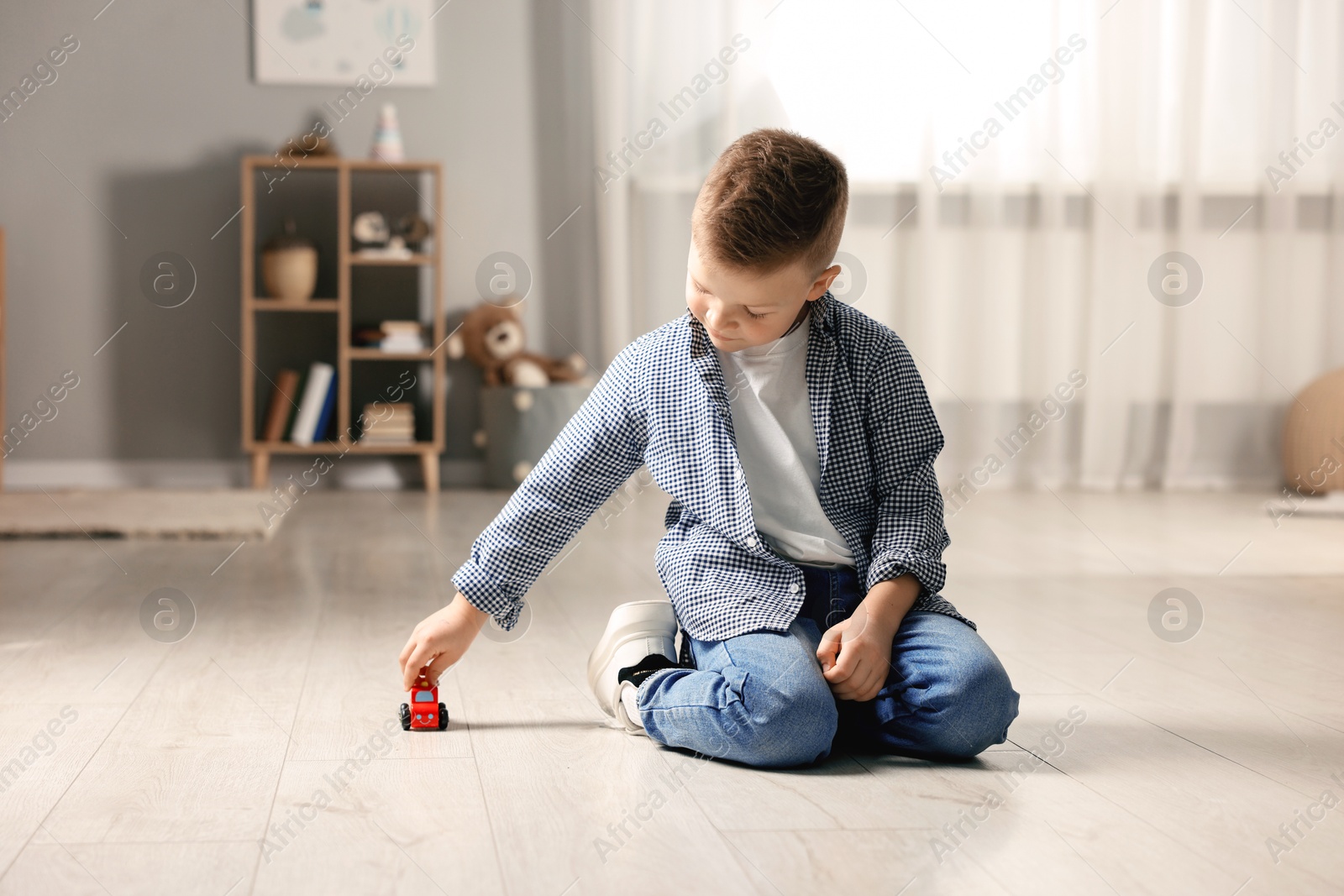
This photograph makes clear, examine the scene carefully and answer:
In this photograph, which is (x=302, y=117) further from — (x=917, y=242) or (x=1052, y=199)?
(x=1052, y=199)

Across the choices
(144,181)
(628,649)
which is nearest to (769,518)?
(628,649)

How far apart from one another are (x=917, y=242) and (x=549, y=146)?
3.57ft

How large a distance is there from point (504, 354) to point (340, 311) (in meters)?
0.45

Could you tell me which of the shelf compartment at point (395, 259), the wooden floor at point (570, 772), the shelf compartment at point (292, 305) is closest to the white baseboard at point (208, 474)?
the shelf compartment at point (292, 305)

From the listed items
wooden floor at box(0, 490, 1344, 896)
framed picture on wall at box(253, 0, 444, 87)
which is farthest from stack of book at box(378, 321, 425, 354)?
wooden floor at box(0, 490, 1344, 896)

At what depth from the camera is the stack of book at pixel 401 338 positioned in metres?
3.22

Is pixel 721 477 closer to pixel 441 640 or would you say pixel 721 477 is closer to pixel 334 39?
pixel 441 640

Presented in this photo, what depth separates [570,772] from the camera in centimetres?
92

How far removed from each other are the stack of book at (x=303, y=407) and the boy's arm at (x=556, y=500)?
2.29 m

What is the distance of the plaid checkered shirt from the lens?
39.4 inches

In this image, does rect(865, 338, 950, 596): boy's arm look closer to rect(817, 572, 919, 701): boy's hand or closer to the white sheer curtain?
rect(817, 572, 919, 701): boy's hand

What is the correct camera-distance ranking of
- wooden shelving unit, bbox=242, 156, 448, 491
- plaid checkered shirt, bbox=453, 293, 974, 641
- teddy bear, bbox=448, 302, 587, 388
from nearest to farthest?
plaid checkered shirt, bbox=453, 293, 974, 641 < wooden shelving unit, bbox=242, 156, 448, 491 < teddy bear, bbox=448, 302, 587, 388

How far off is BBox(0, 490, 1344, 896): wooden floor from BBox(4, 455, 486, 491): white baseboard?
167 centimetres

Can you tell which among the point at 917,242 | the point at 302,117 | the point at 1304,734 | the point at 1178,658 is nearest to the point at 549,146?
the point at 302,117
